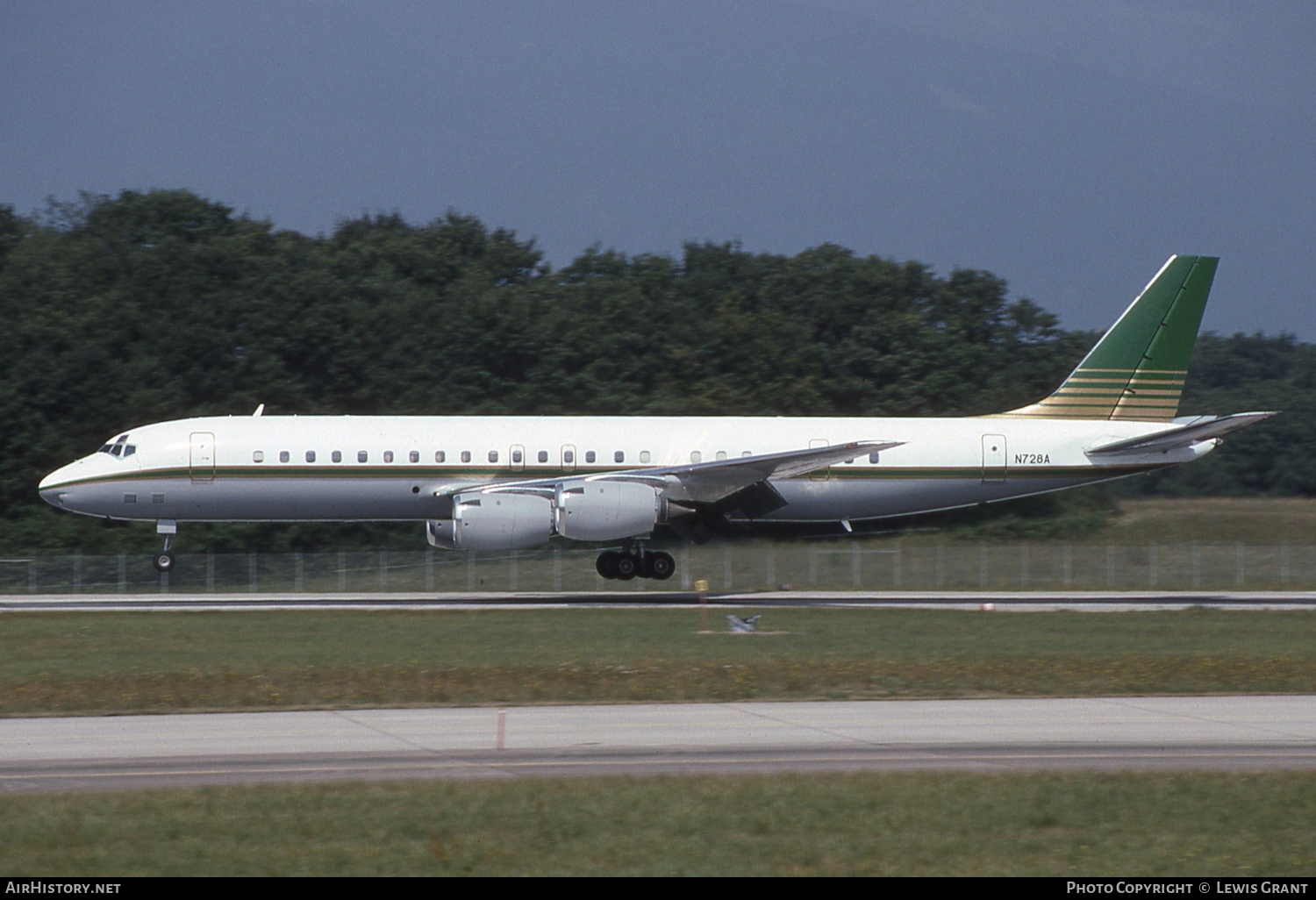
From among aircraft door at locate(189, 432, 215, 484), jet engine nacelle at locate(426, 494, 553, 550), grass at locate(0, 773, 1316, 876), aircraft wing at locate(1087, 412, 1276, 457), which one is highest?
aircraft wing at locate(1087, 412, 1276, 457)

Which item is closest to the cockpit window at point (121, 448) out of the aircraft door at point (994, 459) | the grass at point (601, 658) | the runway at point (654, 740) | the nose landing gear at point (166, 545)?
the nose landing gear at point (166, 545)

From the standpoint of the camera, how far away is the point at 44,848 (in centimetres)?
1012

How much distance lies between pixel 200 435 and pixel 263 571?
5224 mm

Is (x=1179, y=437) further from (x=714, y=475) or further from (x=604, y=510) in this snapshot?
(x=604, y=510)

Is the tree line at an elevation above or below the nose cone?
above

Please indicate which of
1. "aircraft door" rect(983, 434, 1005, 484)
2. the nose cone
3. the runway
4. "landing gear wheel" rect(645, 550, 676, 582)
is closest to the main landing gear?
"landing gear wheel" rect(645, 550, 676, 582)

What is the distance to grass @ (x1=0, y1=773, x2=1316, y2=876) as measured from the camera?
32.5 feet

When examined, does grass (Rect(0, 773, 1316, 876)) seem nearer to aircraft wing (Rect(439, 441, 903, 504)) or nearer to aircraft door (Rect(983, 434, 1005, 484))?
aircraft wing (Rect(439, 441, 903, 504))

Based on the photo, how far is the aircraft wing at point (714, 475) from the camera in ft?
112

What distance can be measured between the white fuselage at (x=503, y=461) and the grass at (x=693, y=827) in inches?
917

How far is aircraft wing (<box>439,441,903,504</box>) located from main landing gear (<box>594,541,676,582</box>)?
6.32ft

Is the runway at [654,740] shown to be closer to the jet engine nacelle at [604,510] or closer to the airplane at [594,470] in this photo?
the jet engine nacelle at [604,510]
